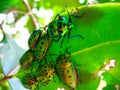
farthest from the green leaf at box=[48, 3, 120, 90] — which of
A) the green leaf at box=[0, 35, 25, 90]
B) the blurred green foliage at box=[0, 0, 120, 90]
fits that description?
the green leaf at box=[0, 35, 25, 90]

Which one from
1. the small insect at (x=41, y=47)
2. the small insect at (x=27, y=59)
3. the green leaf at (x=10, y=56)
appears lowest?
the green leaf at (x=10, y=56)

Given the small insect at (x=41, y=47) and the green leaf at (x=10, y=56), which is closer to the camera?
the small insect at (x=41, y=47)

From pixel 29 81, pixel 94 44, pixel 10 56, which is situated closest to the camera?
pixel 94 44

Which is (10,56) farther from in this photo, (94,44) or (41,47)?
(94,44)

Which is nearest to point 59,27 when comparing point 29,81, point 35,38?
point 35,38

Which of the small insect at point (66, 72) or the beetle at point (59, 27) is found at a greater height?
the beetle at point (59, 27)

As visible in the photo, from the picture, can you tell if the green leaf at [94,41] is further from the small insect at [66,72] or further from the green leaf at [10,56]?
the green leaf at [10,56]

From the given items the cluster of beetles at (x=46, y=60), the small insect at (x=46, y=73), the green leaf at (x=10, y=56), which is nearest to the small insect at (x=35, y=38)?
the cluster of beetles at (x=46, y=60)

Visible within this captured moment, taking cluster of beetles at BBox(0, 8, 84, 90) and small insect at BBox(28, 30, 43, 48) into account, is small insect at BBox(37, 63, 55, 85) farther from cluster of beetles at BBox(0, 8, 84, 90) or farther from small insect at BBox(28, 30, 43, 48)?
small insect at BBox(28, 30, 43, 48)
